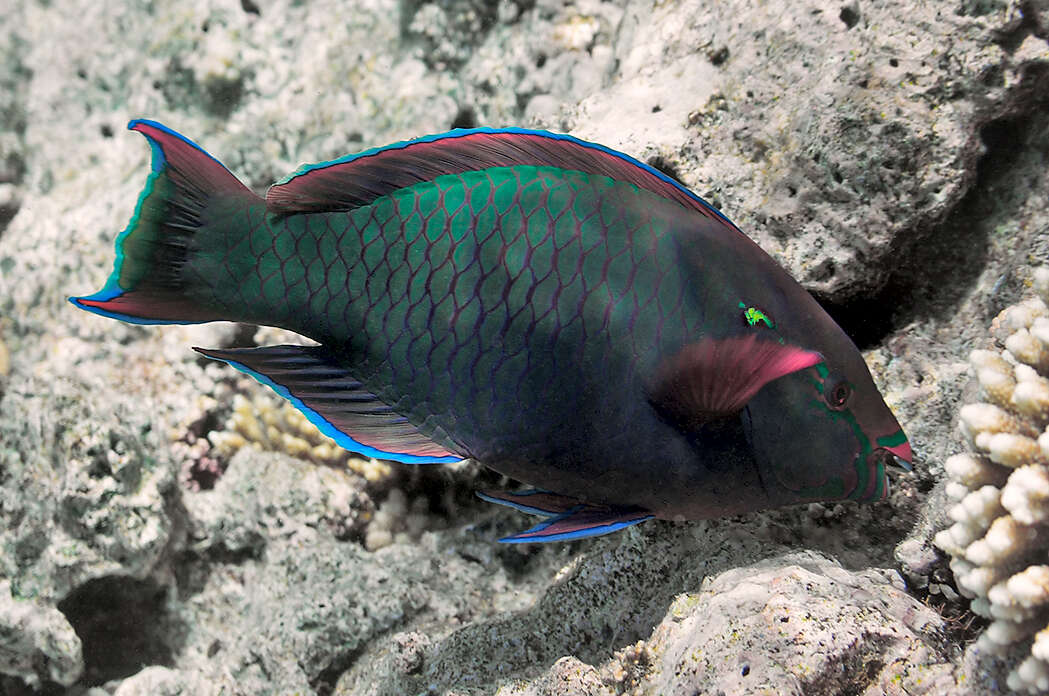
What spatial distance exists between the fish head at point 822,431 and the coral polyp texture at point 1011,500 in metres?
0.22

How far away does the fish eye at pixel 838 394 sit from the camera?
1.88 m

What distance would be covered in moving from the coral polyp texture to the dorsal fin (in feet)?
2.89

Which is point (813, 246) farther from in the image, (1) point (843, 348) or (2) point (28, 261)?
(2) point (28, 261)

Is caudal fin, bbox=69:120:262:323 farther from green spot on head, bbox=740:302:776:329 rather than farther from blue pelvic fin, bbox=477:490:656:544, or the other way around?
green spot on head, bbox=740:302:776:329

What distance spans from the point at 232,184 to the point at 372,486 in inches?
75.9

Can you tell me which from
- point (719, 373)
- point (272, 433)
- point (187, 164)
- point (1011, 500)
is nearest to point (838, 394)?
point (719, 373)

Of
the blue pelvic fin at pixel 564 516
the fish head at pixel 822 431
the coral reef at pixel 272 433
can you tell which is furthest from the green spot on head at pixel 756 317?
the coral reef at pixel 272 433

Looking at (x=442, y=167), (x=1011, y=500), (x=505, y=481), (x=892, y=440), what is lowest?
(x=505, y=481)

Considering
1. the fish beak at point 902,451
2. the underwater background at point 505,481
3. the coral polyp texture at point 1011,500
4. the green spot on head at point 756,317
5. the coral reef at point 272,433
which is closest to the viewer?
the coral polyp texture at point 1011,500

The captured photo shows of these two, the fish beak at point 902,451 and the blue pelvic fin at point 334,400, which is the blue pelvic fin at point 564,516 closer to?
the blue pelvic fin at point 334,400

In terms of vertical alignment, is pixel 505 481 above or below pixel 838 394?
below

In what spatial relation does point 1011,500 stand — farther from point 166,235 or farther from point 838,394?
point 166,235

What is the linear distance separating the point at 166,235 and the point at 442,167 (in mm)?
818

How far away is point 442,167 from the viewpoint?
197 cm
